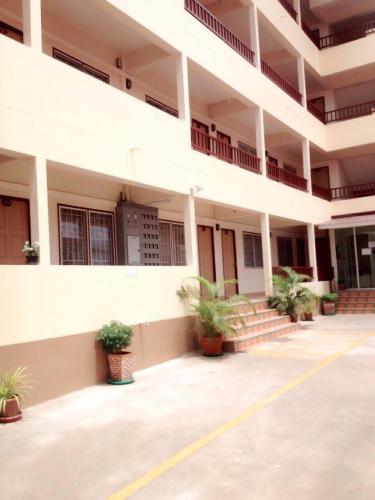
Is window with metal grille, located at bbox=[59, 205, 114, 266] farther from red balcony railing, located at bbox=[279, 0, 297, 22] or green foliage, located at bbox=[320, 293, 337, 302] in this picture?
red balcony railing, located at bbox=[279, 0, 297, 22]

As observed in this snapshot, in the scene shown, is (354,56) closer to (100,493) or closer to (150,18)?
(150,18)

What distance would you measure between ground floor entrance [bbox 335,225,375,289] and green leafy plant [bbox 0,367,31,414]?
643 inches

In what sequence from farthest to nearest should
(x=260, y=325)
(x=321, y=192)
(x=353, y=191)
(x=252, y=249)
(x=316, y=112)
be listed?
(x=353, y=191)
(x=321, y=192)
(x=316, y=112)
(x=252, y=249)
(x=260, y=325)

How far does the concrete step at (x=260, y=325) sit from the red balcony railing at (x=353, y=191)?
9.56m

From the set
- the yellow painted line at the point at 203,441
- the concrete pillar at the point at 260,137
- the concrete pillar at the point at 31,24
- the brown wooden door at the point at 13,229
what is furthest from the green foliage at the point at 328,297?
the concrete pillar at the point at 31,24

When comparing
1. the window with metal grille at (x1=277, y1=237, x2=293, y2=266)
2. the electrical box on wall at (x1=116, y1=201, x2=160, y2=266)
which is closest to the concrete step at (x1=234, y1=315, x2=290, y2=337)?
the electrical box on wall at (x1=116, y1=201, x2=160, y2=266)

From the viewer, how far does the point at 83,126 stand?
8.24 metres

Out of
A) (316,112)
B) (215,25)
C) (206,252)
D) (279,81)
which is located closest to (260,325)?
(206,252)

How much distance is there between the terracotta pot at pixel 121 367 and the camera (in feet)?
25.9

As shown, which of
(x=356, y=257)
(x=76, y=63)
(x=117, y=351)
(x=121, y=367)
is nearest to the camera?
(x=121, y=367)

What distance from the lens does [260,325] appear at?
41.4ft

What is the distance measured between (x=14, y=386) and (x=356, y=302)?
15.5 m

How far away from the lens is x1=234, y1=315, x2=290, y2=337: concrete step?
38.1ft

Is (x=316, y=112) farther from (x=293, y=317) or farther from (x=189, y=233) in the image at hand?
(x=189, y=233)
